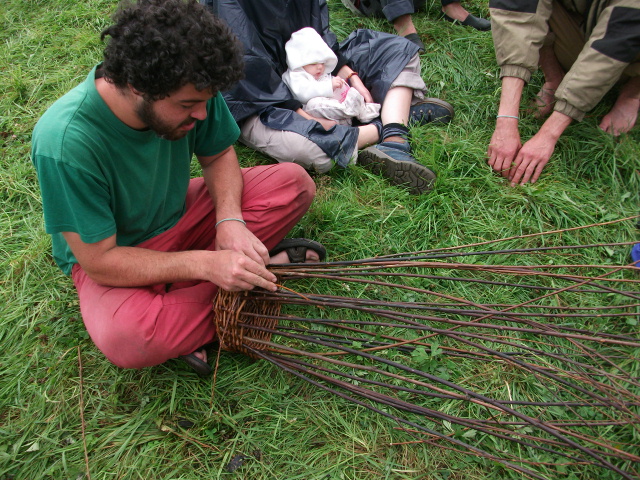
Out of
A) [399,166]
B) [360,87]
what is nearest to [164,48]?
[399,166]

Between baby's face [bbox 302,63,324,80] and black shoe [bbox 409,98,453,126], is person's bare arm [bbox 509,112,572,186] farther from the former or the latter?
baby's face [bbox 302,63,324,80]

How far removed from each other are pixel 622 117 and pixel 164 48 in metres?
2.96

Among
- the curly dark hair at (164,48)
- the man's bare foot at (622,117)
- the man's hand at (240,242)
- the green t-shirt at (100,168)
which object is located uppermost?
the curly dark hair at (164,48)

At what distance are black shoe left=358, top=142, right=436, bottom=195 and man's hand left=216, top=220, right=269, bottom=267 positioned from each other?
1156 mm

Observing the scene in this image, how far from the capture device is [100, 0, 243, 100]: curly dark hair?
1.52 meters

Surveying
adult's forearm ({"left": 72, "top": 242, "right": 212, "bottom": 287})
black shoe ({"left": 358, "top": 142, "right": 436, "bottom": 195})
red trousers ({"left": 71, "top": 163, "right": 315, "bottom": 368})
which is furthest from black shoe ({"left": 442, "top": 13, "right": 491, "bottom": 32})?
adult's forearm ({"left": 72, "top": 242, "right": 212, "bottom": 287})

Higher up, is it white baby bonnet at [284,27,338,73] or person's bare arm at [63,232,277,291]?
white baby bonnet at [284,27,338,73]

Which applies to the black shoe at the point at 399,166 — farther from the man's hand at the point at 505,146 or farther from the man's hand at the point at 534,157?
the man's hand at the point at 534,157

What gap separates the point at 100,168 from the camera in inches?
69.4

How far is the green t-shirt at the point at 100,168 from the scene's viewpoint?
5.38 feet

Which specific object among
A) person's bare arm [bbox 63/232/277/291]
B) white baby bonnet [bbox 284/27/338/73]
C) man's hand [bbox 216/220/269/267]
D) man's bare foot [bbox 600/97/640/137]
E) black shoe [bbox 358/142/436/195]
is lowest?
black shoe [bbox 358/142/436/195]

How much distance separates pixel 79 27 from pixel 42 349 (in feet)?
10.3

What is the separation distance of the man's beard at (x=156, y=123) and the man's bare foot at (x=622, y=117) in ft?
9.04

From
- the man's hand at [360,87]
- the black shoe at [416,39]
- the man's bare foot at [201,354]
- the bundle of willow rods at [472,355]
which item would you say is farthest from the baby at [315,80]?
the man's bare foot at [201,354]
